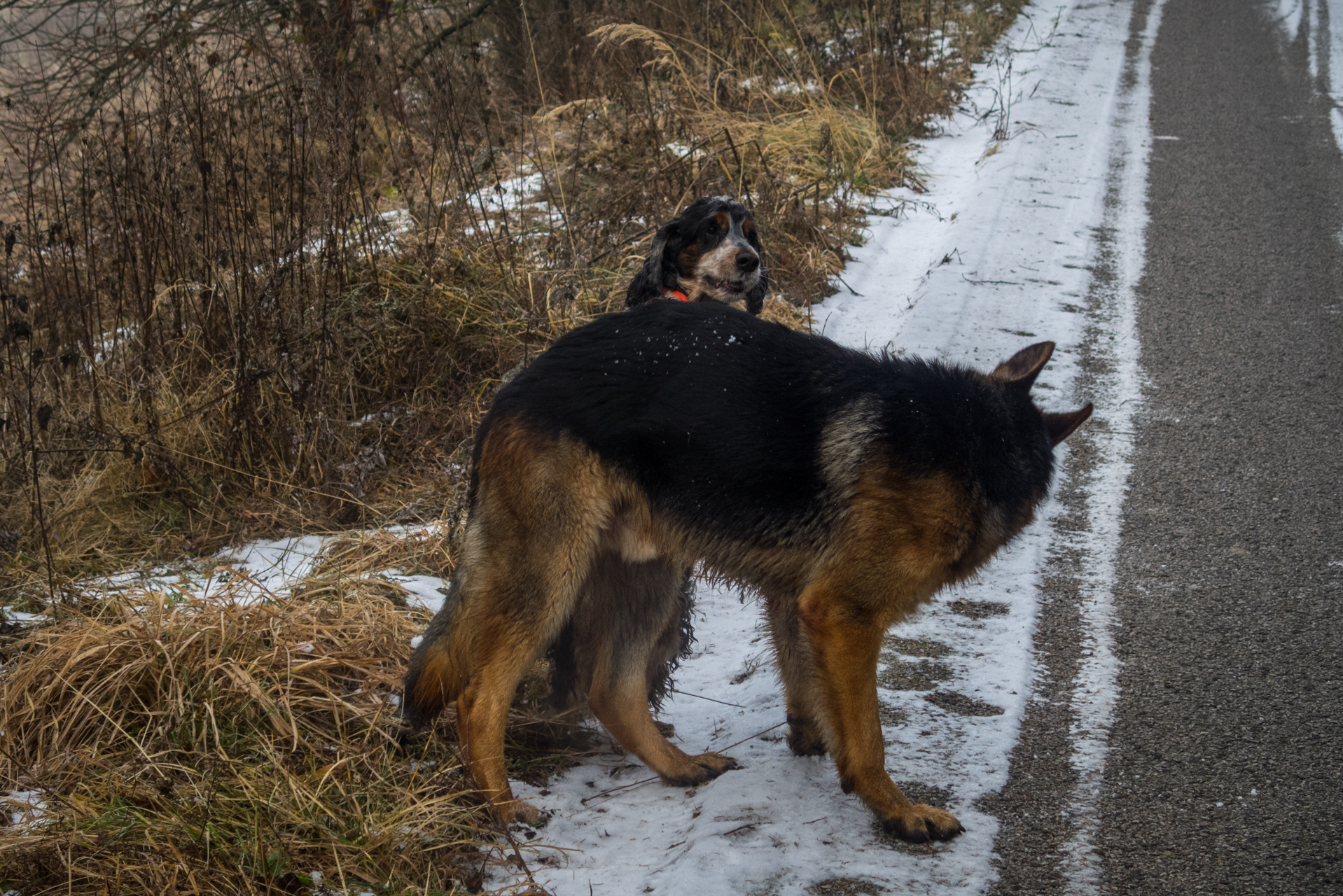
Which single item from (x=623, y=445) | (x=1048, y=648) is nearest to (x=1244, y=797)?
(x=1048, y=648)

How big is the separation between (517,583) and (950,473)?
1.35 metres

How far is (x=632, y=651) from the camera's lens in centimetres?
329

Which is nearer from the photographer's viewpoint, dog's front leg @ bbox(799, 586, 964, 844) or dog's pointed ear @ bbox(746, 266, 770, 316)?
dog's front leg @ bbox(799, 586, 964, 844)

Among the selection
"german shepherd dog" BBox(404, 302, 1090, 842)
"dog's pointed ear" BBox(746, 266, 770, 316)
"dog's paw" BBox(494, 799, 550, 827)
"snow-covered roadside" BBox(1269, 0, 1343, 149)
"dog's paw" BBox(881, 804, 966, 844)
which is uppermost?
"snow-covered roadside" BBox(1269, 0, 1343, 149)

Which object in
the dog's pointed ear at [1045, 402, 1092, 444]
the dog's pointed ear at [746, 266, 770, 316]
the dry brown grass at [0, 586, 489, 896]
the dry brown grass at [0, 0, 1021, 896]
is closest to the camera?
the dry brown grass at [0, 586, 489, 896]

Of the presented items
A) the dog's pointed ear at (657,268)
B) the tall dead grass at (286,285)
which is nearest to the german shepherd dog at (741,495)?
the dog's pointed ear at (657,268)

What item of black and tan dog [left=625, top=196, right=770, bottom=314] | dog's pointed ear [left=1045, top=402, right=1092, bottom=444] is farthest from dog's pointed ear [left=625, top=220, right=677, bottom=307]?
dog's pointed ear [left=1045, top=402, right=1092, bottom=444]

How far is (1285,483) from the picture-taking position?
175 inches

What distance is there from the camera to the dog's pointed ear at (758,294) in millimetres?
4359

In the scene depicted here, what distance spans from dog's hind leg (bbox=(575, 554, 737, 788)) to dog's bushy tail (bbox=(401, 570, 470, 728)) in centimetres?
48

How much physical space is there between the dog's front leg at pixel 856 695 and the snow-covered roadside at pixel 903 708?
107 millimetres

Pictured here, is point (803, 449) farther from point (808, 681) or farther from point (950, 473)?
point (808, 681)

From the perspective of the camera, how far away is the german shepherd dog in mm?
2764

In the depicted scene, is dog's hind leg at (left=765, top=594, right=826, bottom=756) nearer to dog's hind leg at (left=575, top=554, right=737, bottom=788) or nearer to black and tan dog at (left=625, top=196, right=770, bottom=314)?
dog's hind leg at (left=575, top=554, right=737, bottom=788)
